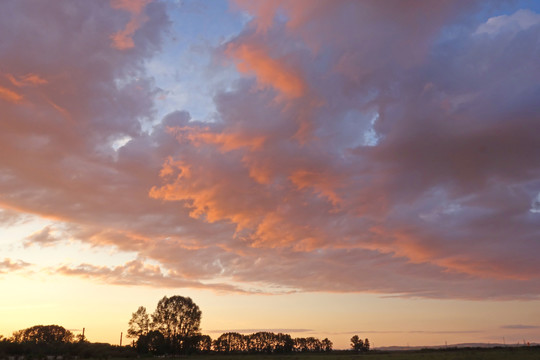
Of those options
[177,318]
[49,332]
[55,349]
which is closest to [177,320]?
[177,318]

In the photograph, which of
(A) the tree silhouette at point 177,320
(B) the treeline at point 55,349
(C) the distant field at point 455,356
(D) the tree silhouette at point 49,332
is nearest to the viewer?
(C) the distant field at point 455,356

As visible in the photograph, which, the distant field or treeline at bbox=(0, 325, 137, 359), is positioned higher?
treeline at bbox=(0, 325, 137, 359)

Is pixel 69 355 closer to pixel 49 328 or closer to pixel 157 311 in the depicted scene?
pixel 157 311

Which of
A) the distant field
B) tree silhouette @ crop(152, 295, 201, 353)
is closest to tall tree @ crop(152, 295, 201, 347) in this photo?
tree silhouette @ crop(152, 295, 201, 353)

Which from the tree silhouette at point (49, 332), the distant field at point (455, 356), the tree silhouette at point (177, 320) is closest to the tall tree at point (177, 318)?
the tree silhouette at point (177, 320)

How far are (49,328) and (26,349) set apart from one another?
110240mm

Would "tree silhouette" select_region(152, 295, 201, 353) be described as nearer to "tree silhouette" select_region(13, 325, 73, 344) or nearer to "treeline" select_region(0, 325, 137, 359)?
"treeline" select_region(0, 325, 137, 359)

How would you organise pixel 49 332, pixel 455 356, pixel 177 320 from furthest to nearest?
pixel 49 332
pixel 177 320
pixel 455 356

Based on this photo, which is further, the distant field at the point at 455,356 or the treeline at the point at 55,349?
the treeline at the point at 55,349

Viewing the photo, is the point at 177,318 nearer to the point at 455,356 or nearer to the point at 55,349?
the point at 55,349

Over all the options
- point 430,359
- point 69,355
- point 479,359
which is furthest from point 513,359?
point 69,355

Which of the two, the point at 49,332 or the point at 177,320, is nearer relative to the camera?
the point at 177,320

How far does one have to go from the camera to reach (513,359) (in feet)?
241

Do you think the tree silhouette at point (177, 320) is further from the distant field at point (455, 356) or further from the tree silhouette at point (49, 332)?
the tree silhouette at point (49, 332)
